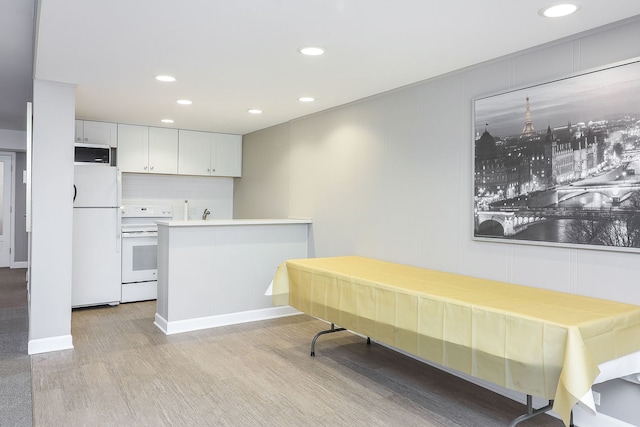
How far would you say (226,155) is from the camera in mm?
6590

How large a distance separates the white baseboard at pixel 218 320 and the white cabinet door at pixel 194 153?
2300 mm

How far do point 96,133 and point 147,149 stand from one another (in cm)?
62

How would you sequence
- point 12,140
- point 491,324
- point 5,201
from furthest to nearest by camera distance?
point 5,201 < point 12,140 < point 491,324

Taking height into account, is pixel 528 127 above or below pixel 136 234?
above

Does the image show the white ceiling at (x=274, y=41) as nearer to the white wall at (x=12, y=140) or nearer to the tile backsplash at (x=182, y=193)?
the tile backsplash at (x=182, y=193)

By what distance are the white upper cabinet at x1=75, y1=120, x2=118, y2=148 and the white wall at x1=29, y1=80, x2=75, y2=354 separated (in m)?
1.78

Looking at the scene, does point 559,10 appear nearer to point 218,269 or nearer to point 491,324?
point 491,324

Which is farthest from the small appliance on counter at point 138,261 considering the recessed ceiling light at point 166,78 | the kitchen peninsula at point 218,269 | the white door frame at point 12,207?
the white door frame at point 12,207

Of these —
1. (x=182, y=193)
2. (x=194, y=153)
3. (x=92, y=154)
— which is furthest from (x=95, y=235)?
(x=194, y=153)

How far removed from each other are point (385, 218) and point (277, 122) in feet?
7.24

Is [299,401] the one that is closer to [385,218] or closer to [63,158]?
[385,218]

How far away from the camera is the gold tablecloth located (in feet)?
6.63

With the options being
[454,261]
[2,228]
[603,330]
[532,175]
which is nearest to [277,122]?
[454,261]

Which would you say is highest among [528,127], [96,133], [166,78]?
[166,78]
